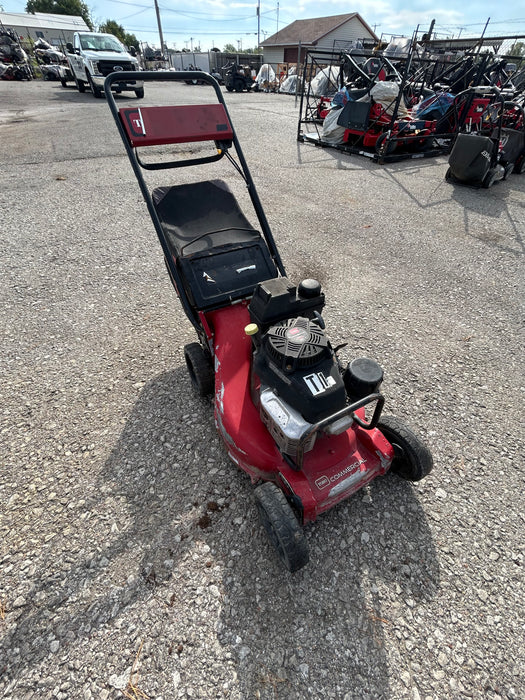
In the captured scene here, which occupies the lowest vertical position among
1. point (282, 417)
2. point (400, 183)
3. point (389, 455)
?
point (400, 183)

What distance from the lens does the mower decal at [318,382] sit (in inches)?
65.7

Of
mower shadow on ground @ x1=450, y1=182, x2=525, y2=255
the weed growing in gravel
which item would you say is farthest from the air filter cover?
mower shadow on ground @ x1=450, y1=182, x2=525, y2=255

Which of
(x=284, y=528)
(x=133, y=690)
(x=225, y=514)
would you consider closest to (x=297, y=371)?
(x=284, y=528)

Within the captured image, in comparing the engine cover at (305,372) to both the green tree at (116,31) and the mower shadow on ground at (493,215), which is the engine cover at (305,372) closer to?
the mower shadow on ground at (493,215)

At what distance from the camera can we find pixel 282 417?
174 cm

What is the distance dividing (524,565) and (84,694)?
2.28 metres

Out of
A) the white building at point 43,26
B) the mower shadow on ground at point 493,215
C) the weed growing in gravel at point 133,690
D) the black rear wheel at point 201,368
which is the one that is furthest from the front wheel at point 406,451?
the white building at point 43,26

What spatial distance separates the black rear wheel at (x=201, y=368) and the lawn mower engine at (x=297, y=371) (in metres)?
0.77

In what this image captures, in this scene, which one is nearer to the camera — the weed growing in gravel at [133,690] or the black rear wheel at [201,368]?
the weed growing in gravel at [133,690]

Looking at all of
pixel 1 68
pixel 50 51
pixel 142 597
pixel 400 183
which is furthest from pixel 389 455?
pixel 50 51

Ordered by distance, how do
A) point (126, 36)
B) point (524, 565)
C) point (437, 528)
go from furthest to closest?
point (126, 36) < point (437, 528) < point (524, 565)

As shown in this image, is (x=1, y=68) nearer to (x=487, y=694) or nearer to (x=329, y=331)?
(x=329, y=331)

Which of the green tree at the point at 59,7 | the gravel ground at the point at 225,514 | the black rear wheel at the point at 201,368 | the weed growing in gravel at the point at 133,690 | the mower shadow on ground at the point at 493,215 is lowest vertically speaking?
the mower shadow on ground at the point at 493,215

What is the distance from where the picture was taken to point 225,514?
2.16 meters
